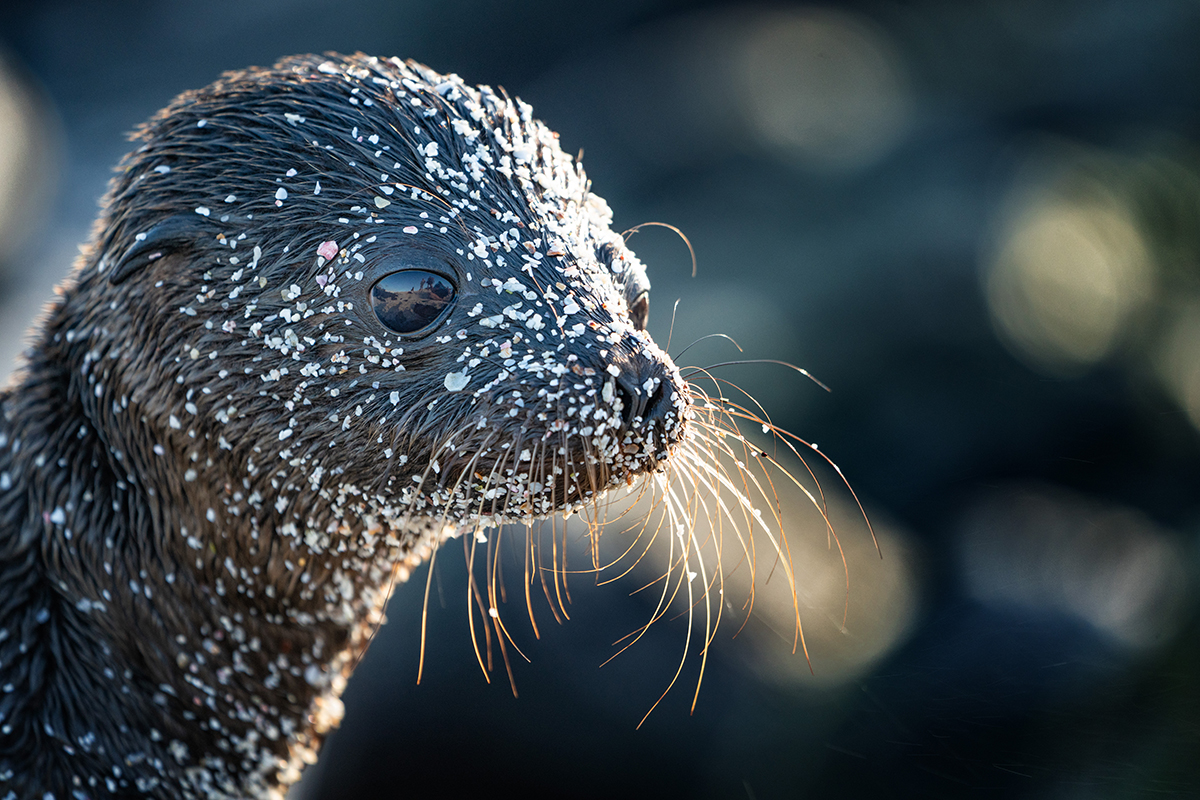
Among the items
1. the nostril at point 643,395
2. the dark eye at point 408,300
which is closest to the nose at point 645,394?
the nostril at point 643,395

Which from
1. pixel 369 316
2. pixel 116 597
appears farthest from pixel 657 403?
pixel 116 597

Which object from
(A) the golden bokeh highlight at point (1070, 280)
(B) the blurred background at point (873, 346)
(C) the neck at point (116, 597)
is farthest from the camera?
(A) the golden bokeh highlight at point (1070, 280)

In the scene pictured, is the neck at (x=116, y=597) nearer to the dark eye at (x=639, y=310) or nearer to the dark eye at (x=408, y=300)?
the dark eye at (x=408, y=300)

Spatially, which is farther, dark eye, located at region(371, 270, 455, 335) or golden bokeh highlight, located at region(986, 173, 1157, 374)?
golden bokeh highlight, located at region(986, 173, 1157, 374)

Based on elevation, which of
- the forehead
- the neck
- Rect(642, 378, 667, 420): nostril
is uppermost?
the forehead

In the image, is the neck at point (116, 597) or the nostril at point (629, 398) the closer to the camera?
the nostril at point (629, 398)

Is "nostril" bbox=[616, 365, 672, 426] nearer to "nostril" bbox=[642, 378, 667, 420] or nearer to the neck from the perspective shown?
"nostril" bbox=[642, 378, 667, 420]

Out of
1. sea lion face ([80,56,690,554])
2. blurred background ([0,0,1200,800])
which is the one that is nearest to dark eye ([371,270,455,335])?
sea lion face ([80,56,690,554])
